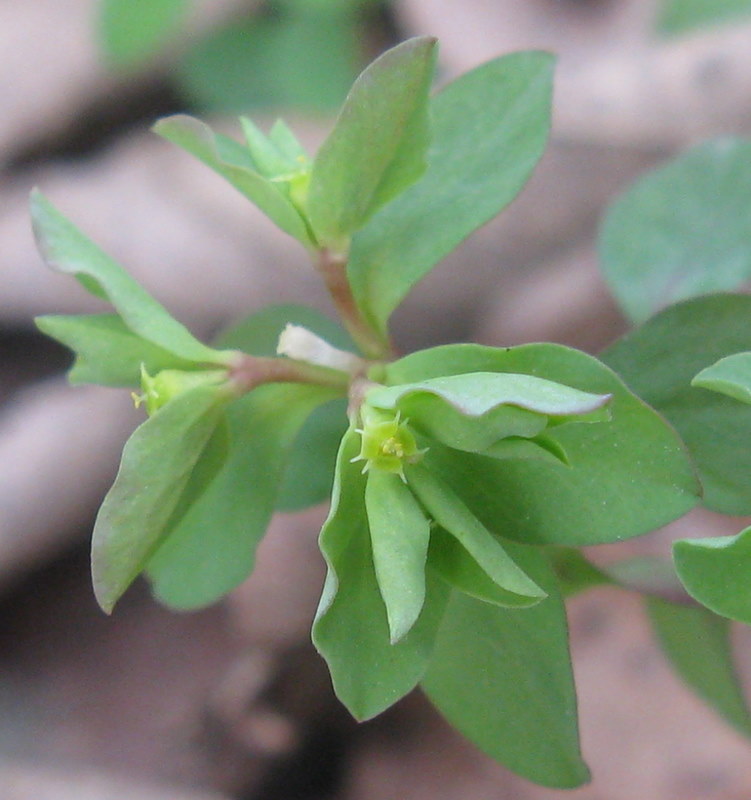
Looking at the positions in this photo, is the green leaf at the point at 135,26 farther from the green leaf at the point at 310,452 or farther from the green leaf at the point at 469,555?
the green leaf at the point at 469,555

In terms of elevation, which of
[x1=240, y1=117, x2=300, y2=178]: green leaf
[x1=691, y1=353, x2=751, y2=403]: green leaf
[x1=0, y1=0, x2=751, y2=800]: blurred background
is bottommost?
[x1=0, y1=0, x2=751, y2=800]: blurred background

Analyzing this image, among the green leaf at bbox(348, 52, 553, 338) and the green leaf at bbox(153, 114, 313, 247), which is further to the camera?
the green leaf at bbox(348, 52, 553, 338)

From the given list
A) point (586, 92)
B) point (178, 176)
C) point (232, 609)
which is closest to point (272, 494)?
point (232, 609)

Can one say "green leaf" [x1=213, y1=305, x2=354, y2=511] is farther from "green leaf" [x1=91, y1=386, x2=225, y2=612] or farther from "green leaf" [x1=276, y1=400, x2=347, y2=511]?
"green leaf" [x1=91, y1=386, x2=225, y2=612]

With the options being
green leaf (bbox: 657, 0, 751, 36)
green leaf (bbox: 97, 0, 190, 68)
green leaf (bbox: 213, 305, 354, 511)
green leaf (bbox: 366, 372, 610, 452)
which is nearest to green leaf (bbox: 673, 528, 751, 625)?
green leaf (bbox: 366, 372, 610, 452)

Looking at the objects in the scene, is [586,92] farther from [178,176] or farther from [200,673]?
[200,673]

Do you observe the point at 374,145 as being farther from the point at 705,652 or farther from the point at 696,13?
the point at 696,13
